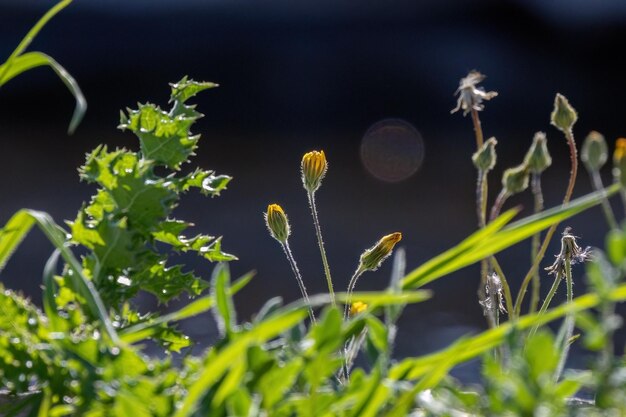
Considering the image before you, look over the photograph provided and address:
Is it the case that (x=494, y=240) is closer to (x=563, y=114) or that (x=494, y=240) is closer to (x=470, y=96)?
(x=563, y=114)

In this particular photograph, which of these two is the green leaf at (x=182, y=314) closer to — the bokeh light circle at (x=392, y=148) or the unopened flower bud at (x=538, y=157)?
the unopened flower bud at (x=538, y=157)

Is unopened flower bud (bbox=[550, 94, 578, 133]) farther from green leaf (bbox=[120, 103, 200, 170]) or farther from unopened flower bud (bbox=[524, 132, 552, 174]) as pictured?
green leaf (bbox=[120, 103, 200, 170])

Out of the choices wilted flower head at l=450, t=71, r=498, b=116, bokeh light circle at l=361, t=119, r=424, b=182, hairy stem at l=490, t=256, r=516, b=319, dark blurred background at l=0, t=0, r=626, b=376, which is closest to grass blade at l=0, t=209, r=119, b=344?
hairy stem at l=490, t=256, r=516, b=319

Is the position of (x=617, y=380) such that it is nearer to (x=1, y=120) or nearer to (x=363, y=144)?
(x=363, y=144)

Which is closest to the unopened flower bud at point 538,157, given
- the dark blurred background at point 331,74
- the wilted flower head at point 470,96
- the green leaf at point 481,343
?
the green leaf at point 481,343

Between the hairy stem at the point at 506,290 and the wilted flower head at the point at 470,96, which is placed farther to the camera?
the wilted flower head at the point at 470,96

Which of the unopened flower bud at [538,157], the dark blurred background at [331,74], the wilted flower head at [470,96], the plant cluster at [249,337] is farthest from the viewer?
the dark blurred background at [331,74]

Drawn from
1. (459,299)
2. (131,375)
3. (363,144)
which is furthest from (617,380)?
(363,144)
